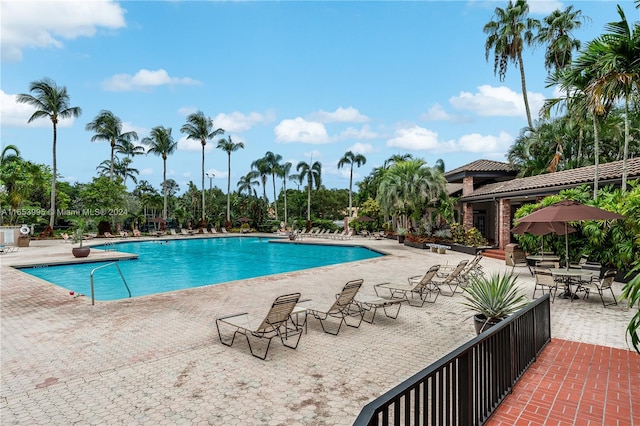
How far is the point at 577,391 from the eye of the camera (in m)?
4.00

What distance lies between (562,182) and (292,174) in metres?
37.7

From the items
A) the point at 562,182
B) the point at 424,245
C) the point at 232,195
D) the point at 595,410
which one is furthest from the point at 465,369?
the point at 232,195

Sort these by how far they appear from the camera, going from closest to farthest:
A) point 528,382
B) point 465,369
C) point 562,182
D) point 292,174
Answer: point 465,369
point 528,382
point 562,182
point 292,174

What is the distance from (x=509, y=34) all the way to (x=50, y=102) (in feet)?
129

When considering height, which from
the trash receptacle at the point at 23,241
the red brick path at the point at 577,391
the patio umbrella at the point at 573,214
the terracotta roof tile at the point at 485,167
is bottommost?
the red brick path at the point at 577,391

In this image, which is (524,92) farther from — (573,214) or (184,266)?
(184,266)

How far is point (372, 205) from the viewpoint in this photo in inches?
1480

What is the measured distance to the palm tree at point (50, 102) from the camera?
3125 centimetres

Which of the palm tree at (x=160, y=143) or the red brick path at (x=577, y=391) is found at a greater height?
the palm tree at (x=160, y=143)

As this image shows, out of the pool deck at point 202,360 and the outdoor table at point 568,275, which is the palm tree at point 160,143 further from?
the outdoor table at point 568,275

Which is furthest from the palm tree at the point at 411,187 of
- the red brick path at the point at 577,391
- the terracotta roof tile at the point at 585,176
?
the red brick path at the point at 577,391

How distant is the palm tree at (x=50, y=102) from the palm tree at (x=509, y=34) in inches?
1457

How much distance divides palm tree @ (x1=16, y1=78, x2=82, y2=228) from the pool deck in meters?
29.3

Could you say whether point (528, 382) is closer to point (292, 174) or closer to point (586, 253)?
point (586, 253)
